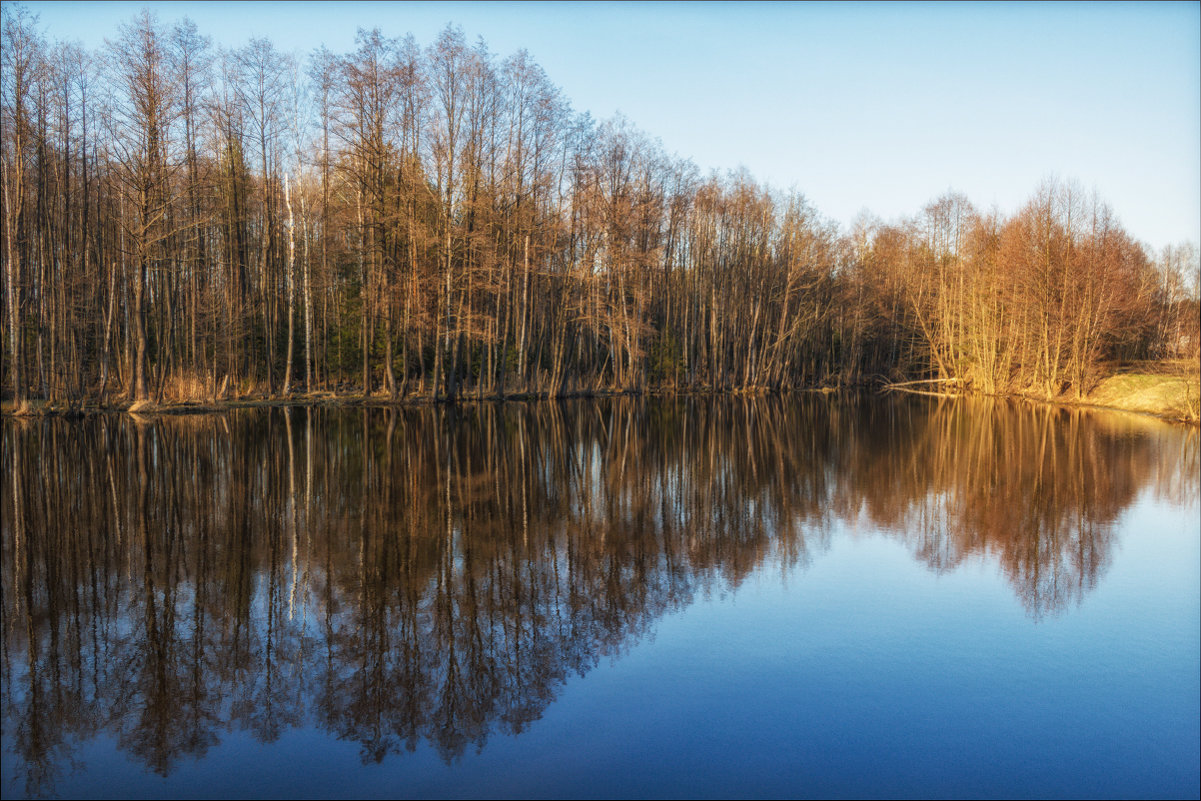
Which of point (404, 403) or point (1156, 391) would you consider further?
point (1156, 391)

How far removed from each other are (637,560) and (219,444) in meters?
13.3

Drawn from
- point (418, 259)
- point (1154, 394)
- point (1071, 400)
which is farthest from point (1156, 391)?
point (418, 259)

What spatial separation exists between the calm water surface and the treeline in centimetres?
1667

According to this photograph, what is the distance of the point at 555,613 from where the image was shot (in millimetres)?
7043

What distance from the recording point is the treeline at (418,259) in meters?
27.0

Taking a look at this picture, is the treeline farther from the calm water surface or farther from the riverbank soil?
the calm water surface

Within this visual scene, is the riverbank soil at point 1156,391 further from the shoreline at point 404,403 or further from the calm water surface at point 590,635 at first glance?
the calm water surface at point 590,635

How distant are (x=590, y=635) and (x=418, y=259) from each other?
91.6 ft

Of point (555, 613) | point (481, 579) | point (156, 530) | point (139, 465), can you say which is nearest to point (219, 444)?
point (139, 465)

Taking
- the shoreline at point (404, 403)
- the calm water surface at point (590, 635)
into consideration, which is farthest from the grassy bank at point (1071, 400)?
the calm water surface at point (590, 635)

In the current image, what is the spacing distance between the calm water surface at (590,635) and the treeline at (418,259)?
1667 cm

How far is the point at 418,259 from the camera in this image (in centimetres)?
3231

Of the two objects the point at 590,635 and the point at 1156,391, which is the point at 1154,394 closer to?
the point at 1156,391

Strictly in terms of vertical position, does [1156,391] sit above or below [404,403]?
above
